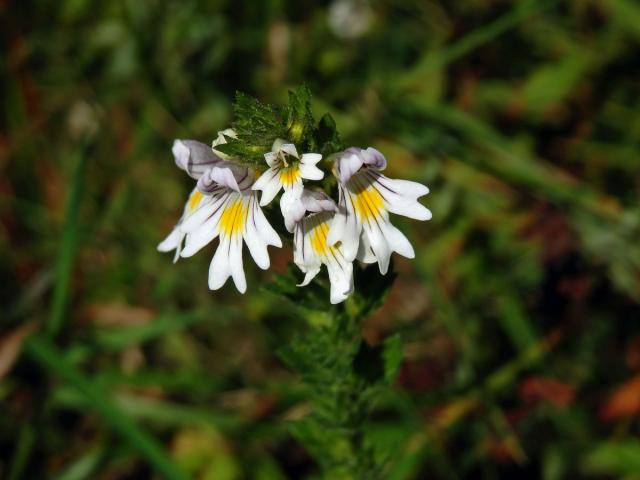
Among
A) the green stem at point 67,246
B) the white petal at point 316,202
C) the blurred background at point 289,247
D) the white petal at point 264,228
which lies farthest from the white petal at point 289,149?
the green stem at point 67,246

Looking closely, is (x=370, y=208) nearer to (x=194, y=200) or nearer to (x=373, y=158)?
(x=373, y=158)

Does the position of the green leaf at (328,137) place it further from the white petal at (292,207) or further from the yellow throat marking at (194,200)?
the yellow throat marking at (194,200)

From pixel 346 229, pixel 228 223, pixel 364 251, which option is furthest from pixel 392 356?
pixel 228 223

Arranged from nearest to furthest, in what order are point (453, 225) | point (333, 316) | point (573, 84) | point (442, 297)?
1. point (333, 316)
2. point (442, 297)
3. point (453, 225)
4. point (573, 84)

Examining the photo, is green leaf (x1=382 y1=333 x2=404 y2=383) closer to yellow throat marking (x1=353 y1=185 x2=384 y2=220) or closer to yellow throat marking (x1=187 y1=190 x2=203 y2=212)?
yellow throat marking (x1=353 y1=185 x2=384 y2=220)

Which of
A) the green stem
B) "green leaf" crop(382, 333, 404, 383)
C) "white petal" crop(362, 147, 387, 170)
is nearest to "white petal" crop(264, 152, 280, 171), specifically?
"white petal" crop(362, 147, 387, 170)

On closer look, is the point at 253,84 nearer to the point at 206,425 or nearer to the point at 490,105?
the point at 490,105

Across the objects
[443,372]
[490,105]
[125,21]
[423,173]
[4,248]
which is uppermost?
[125,21]

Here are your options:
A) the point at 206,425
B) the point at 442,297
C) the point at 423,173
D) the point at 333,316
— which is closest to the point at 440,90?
the point at 423,173

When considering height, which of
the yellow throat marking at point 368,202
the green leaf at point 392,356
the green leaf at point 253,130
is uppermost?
A: the green leaf at point 253,130
